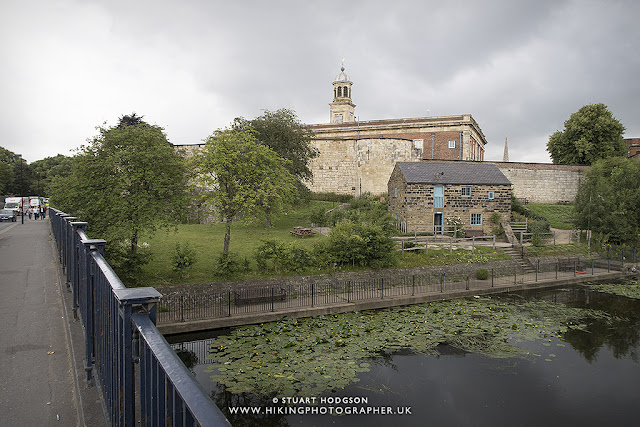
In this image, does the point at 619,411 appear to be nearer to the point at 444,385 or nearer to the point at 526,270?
the point at 444,385

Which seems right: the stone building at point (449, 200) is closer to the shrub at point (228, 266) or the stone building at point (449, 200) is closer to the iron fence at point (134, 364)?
the shrub at point (228, 266)

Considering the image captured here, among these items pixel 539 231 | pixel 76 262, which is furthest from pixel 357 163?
pixel 76 262

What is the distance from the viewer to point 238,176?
64.4 feet

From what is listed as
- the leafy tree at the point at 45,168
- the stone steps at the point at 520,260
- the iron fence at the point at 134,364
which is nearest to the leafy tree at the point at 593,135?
the stone steps at the point at 520,260

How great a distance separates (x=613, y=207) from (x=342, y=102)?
44.9 m

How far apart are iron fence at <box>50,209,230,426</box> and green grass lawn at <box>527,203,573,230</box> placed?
38.1 m

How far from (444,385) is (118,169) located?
14569mm

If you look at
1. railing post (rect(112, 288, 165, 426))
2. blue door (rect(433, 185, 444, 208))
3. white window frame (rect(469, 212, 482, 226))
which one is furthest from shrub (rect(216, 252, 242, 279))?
white window frame (rect(469, 212, 482, 226))

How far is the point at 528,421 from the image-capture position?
9.03 m

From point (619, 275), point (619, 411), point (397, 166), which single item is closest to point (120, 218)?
point (619, 411)

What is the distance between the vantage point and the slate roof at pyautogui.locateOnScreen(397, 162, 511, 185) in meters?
29.2

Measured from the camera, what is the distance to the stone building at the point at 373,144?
42.3m

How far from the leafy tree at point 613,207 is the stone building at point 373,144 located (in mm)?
17767

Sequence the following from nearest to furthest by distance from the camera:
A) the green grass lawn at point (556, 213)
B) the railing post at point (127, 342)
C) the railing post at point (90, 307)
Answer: the railing post at point (127, 342)
the railing post at point (90, 307)
the green grass lawn at point (556, 213)
